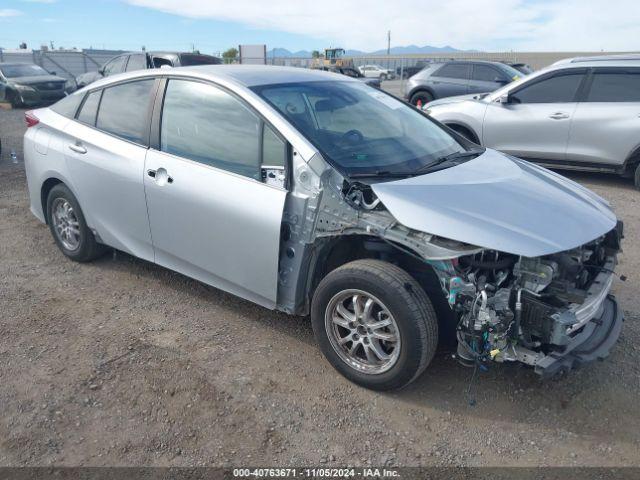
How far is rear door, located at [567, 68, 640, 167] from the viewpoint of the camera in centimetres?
720

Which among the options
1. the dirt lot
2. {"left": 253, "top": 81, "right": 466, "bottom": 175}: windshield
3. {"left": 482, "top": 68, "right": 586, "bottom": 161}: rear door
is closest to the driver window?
{"left": 482, "top": 68, "right": 586, "bottom": 161}: rear door

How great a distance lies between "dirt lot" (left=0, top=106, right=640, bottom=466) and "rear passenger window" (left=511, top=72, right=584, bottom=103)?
176 inches

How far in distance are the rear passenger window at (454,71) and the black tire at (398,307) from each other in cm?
1150

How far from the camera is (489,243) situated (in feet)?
8.68

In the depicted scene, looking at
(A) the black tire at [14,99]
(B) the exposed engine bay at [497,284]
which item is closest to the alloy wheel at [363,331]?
(B) the exposed engine bay at [497,284]

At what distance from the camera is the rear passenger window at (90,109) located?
443 cm

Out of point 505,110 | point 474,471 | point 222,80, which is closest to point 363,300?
point 474,471

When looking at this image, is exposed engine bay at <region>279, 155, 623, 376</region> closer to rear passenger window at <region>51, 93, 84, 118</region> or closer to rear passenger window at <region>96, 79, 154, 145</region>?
rear passenger window at <region>96, 79, 154, 145</region>

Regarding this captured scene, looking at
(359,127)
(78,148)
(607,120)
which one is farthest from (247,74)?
(607,120)

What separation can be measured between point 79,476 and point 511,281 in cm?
232

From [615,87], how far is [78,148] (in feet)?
22.7

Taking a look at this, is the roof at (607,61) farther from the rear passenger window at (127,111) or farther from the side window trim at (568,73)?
the rear passenger window at (127,111)

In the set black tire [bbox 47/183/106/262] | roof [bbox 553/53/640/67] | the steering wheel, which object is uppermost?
roof [bbox 553/53/640/67]

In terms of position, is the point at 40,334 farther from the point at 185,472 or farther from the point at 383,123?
the point at 383,123
